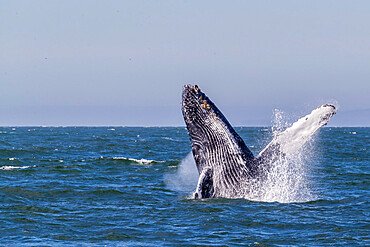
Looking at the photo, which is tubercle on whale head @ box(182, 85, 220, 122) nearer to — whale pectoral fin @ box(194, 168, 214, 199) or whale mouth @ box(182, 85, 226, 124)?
whale mouth @ box(182, 85, 226, 124)

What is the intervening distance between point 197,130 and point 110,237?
321 cm

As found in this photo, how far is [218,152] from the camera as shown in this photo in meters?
12.2

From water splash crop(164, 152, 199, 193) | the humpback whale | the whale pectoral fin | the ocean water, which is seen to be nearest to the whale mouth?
the humpback whale

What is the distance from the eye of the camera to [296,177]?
65.5 feet

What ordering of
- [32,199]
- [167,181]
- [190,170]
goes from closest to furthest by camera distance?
[32,199] → [167,181] → [190,170]

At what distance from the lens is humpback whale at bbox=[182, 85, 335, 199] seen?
475 inches

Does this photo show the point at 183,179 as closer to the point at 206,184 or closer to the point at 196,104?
the point at 206,184

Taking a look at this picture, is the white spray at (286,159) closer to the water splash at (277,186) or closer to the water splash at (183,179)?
the water splash at (277,186)

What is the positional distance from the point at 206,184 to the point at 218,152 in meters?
0.67

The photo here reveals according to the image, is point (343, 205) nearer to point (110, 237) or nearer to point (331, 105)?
point (331, 105)

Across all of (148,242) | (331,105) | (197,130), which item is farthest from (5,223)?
(331,105)

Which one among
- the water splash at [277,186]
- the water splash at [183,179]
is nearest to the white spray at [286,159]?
the water splash at [277,186]

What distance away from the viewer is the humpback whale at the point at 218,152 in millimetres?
12070

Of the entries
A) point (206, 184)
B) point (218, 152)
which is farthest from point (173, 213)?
point (218, 152)
